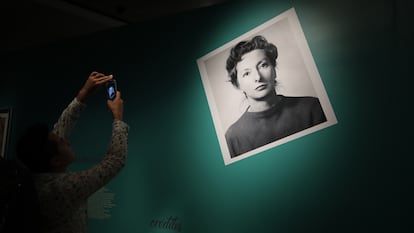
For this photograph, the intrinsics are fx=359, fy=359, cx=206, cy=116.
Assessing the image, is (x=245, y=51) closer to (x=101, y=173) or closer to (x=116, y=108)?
(x=116, y=108)

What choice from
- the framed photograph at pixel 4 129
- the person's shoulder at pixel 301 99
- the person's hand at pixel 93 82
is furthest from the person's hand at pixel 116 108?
the framed photograph at pixel 4 129

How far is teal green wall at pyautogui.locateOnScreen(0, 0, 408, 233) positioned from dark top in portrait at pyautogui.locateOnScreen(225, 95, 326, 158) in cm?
7

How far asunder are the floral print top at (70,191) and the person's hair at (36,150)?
44 millimetres

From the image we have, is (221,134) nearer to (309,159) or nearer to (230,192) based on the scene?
(230,192)

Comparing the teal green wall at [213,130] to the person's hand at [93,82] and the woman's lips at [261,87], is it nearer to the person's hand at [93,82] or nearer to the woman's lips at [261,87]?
the woman's lips at [261,87]

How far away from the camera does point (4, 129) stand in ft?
8.91

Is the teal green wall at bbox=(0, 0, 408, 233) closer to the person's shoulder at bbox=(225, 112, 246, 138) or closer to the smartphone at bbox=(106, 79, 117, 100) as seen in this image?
the person's shoulder at bbox=(225, 112, 246, 138)

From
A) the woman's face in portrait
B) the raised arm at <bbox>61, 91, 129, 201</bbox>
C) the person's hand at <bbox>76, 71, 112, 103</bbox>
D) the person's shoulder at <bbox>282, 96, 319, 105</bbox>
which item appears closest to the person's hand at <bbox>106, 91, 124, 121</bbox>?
the raised arm at <bbox>61, 91, 129, 201</bbox>

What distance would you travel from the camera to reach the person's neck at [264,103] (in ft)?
5.63

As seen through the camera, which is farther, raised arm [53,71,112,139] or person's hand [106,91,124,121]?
raised arm [53,71,112,139]

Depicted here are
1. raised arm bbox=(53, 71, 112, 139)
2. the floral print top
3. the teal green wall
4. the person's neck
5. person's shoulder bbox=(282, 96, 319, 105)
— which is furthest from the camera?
raised arm bbox=(53, 71, 112, 139)

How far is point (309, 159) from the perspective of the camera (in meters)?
1.59

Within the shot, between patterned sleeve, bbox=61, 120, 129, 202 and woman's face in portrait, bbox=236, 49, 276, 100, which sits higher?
woman's face in portrait, bbox=236, 49, 276, 100

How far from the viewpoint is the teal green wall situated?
1454mm
